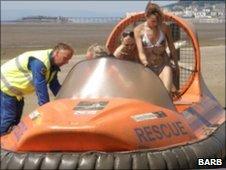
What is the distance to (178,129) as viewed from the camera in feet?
17.7

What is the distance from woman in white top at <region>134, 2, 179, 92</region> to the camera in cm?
652

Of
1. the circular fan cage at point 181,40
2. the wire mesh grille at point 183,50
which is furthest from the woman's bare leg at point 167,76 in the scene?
the wire mesh grille at point 183,50

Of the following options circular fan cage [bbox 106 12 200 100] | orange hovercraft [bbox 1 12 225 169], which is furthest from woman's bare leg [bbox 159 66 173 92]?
circular fan cage [bbox 106 12 200 100]

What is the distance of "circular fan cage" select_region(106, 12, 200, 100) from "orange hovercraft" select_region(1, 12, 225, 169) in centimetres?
136

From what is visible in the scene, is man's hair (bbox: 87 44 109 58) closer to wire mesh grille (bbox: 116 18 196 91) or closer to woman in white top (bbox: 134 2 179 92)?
woman in white top (bbox: 134 2 179 92)

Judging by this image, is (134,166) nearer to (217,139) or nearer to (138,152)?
(138,152)

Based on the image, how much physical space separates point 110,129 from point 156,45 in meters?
2.10

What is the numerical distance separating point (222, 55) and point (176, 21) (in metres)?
11.8

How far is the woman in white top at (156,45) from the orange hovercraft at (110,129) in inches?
23.9

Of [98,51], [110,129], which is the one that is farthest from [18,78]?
[110,129]

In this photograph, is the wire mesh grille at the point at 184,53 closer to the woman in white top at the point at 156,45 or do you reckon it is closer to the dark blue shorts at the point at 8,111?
the woman in white top at the point at 156,45

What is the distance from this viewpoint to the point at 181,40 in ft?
26.6

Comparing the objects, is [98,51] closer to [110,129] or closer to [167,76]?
[167,76]

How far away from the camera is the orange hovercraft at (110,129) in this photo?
484cm
